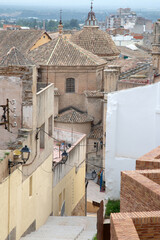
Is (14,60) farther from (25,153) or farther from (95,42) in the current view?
(95,42)

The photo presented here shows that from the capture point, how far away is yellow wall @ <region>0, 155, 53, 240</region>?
16.1m

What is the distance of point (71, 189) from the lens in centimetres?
2522

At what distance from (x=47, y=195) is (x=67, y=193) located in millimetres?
3141

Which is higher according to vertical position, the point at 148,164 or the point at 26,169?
the point at 148,164

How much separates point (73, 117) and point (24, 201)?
1631 centimetres

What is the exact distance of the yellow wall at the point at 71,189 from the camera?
23.1m

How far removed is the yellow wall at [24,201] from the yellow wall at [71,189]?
1.03 meters

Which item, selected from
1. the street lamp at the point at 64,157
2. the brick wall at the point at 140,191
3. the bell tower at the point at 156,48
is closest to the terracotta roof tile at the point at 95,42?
the bell tower at the point at 156,48

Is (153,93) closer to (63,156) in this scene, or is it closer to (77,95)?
(63,156)

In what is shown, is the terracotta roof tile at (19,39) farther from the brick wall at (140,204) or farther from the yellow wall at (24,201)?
the brick wall at (140,204)

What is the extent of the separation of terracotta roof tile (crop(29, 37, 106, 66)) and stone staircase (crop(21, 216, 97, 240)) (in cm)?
1433

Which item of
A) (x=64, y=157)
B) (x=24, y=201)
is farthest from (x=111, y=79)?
(x=24, y=201)

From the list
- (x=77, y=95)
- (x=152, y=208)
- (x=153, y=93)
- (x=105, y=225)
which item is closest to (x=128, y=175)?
(x=152, y=208)

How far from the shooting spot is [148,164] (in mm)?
13125
